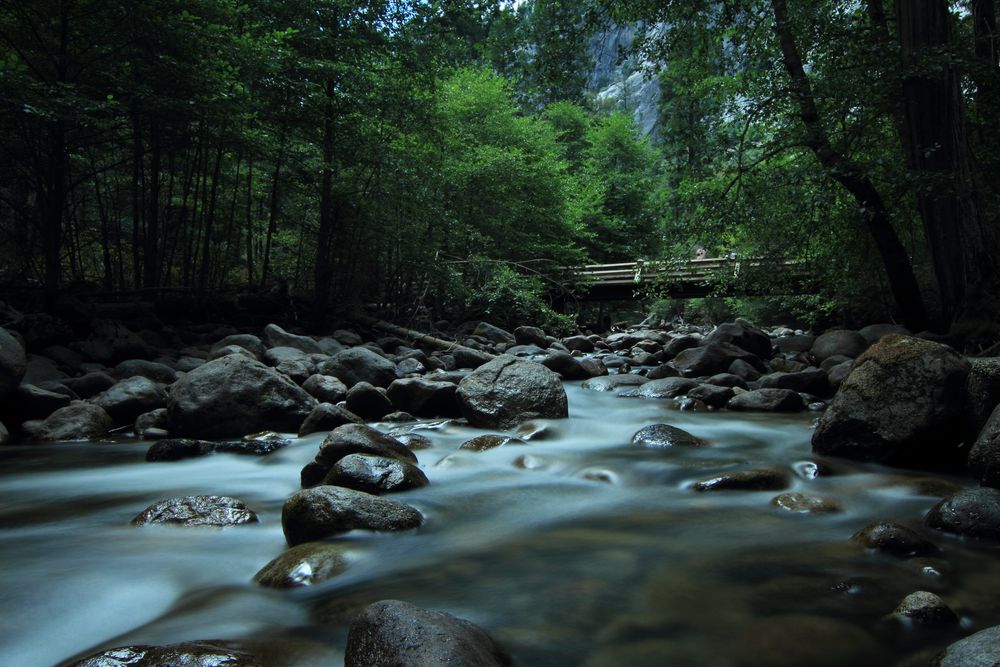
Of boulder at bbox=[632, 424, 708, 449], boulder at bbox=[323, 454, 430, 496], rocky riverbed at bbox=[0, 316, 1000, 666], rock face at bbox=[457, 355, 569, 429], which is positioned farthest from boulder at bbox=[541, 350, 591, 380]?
boulder at bbox=[323, 454, 430, 496]

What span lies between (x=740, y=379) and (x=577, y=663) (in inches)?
283

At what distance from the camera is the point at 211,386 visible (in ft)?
20.5

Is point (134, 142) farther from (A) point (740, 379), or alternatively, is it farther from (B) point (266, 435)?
(A) point (740, 379)

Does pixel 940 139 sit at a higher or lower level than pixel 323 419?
higher

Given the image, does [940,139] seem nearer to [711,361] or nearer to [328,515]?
[711,361]

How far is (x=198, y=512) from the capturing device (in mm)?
Result: 3822

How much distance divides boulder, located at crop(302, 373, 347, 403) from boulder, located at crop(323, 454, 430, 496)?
Answer: 335 centimetres

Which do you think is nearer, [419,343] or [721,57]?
[721,57]

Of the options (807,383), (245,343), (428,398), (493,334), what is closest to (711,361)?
(807,383)

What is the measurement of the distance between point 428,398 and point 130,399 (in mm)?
2942

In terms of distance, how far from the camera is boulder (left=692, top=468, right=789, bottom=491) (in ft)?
14.3

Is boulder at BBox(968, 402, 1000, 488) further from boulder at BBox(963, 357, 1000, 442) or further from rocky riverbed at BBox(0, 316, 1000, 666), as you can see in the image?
boulder at BBox(963, 357, 1000, 442)

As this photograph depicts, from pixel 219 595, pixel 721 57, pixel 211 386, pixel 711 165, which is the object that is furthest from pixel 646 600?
pixel 721 57

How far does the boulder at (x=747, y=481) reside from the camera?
4371 mm
